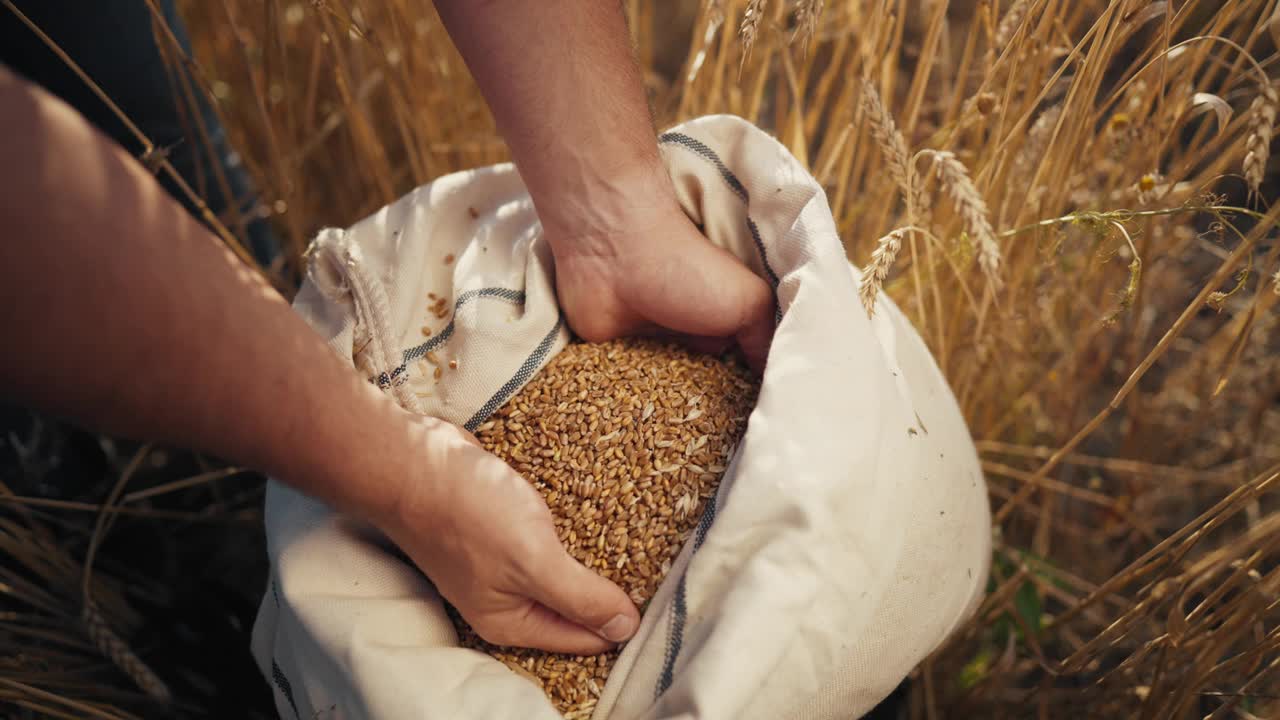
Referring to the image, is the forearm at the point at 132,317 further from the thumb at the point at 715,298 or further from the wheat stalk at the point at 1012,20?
the wheat stalk at the point at 1012,20

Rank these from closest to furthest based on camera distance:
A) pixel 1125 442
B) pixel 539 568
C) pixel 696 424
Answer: pixel 539 568, pixel 696 424, pixel 1125 442

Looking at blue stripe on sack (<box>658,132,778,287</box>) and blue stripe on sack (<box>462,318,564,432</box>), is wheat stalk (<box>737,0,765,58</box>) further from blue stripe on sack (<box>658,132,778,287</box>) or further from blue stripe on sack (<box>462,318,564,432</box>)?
blue stripe on sack (<box>462,318,564,432</box>)

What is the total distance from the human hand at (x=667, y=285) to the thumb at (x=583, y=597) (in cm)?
30

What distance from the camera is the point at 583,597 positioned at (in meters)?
0.67

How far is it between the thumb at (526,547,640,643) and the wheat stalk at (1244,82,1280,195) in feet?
2.16

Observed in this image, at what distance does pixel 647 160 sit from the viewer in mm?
833

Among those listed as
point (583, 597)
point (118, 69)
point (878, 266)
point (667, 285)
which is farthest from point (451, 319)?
point (118, 69)

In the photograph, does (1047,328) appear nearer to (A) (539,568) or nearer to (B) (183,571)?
(A) (539,568)

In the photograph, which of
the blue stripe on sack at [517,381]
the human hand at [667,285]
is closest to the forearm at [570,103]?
the human hand at [667,285]

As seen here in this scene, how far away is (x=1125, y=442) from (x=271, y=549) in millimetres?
1394

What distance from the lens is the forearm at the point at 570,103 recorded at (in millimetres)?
786

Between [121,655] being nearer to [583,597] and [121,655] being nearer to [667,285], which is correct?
[583,597]

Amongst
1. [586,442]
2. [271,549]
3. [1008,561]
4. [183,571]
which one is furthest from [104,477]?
[1008,561]

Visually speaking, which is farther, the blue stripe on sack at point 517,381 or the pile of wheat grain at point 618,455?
the blue stripe on sack at point 517,381
